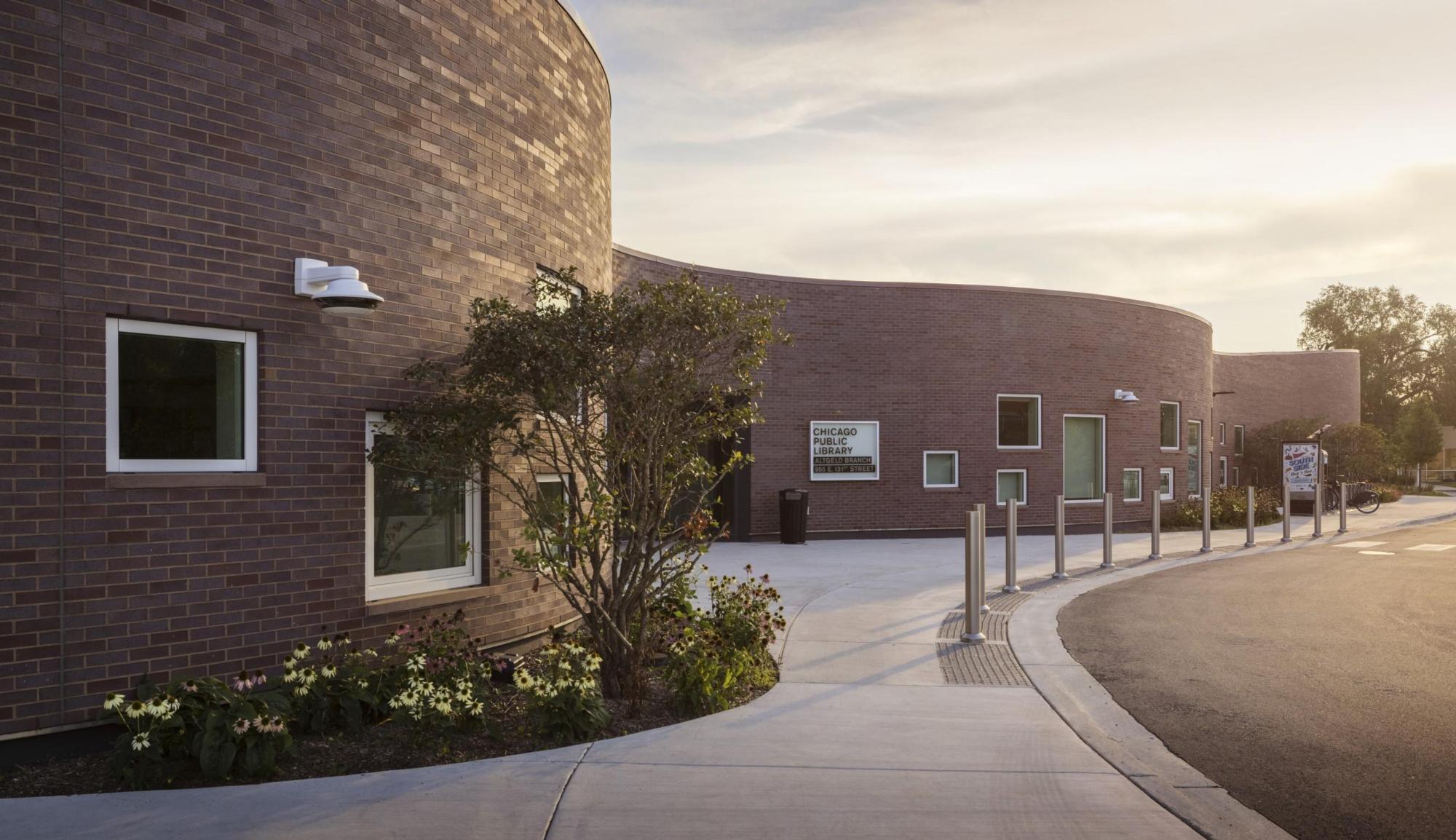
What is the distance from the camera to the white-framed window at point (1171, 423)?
82.8 feet

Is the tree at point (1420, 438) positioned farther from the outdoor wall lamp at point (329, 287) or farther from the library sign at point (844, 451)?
the outdoor wall lamp at point (329, 287)

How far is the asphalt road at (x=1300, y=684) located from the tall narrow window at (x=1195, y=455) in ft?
38.1

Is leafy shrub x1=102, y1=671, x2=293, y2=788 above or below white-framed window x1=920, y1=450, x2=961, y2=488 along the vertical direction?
below

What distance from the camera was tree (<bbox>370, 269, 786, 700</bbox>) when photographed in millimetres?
6602

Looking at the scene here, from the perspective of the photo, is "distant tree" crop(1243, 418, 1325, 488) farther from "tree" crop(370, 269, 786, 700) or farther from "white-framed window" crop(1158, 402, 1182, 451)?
"tree" crop(370, 269, 786, 700)

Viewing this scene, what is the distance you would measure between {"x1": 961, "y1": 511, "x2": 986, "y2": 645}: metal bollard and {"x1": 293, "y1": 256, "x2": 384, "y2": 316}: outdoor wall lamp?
5.47 meters

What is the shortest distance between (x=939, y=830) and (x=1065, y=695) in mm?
3125

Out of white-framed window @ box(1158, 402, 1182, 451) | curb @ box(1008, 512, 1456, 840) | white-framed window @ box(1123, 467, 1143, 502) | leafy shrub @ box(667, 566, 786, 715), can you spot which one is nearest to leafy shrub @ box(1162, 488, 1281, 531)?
white-framed window @ box(1123, 467, 1143, 502)

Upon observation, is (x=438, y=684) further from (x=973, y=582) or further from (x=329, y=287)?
(x=973, y=582)

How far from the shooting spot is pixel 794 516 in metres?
20.0

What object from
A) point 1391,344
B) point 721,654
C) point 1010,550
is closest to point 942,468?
point 1010,550

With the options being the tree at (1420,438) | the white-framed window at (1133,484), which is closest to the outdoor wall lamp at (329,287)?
the white-framed window at (1133,484)

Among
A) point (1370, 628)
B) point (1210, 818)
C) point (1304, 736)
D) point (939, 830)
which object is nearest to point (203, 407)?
point (939, 830)

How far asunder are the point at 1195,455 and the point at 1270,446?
14.4 metres
